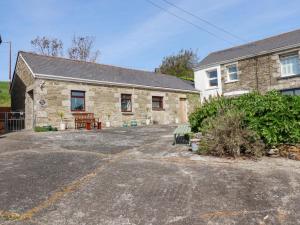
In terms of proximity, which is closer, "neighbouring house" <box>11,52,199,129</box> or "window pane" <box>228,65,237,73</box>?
"neighbouring house" <box>11,52,199,129</box>

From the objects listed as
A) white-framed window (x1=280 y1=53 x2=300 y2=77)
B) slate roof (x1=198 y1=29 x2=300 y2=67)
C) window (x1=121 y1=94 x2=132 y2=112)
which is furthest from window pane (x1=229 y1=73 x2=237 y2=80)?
window (x1=121 y1=94 x2=132 y2=112)

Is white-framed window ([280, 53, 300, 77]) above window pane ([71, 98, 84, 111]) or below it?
above

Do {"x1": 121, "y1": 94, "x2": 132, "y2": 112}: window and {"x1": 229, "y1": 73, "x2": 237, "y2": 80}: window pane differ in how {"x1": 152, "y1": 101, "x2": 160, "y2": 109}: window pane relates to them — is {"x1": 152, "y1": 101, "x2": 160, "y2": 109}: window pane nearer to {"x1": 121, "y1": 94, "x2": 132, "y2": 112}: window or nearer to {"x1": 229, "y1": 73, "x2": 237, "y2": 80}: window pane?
{"x1": 121, "y1": 94, "x2": 132, "y2": 112}: window

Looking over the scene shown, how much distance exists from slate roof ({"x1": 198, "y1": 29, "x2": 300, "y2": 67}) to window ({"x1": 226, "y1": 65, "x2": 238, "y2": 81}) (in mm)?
715

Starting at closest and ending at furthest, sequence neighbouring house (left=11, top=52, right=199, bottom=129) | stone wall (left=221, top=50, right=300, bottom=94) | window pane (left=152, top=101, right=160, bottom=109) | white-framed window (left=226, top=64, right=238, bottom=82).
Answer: neighbouring house (left=11, top=52, right=199, bottom=129)
stone wall (left=221, top=50, right=300, bottom=94)
white-framed window (left=226, top=64, right=238, bottom=82)
window pane (left=152, top=101, right=160, bottom=109)

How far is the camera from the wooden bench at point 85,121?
1686cm

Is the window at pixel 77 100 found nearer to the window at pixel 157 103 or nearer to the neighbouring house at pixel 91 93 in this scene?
the neighbouring house at pixel 91 93

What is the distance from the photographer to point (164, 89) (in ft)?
73.0

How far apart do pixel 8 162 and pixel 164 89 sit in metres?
16.4

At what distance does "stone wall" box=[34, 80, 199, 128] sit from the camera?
622 inches

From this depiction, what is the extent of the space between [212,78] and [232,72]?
7.27 feet

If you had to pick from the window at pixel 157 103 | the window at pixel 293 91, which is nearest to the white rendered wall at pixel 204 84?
the window at pixel 157 103

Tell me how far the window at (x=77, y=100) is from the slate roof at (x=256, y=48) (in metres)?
11.3

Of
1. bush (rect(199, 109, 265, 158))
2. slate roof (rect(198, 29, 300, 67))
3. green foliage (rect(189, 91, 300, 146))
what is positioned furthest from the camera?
slate roof (rect(198, 29, 300, 67))
